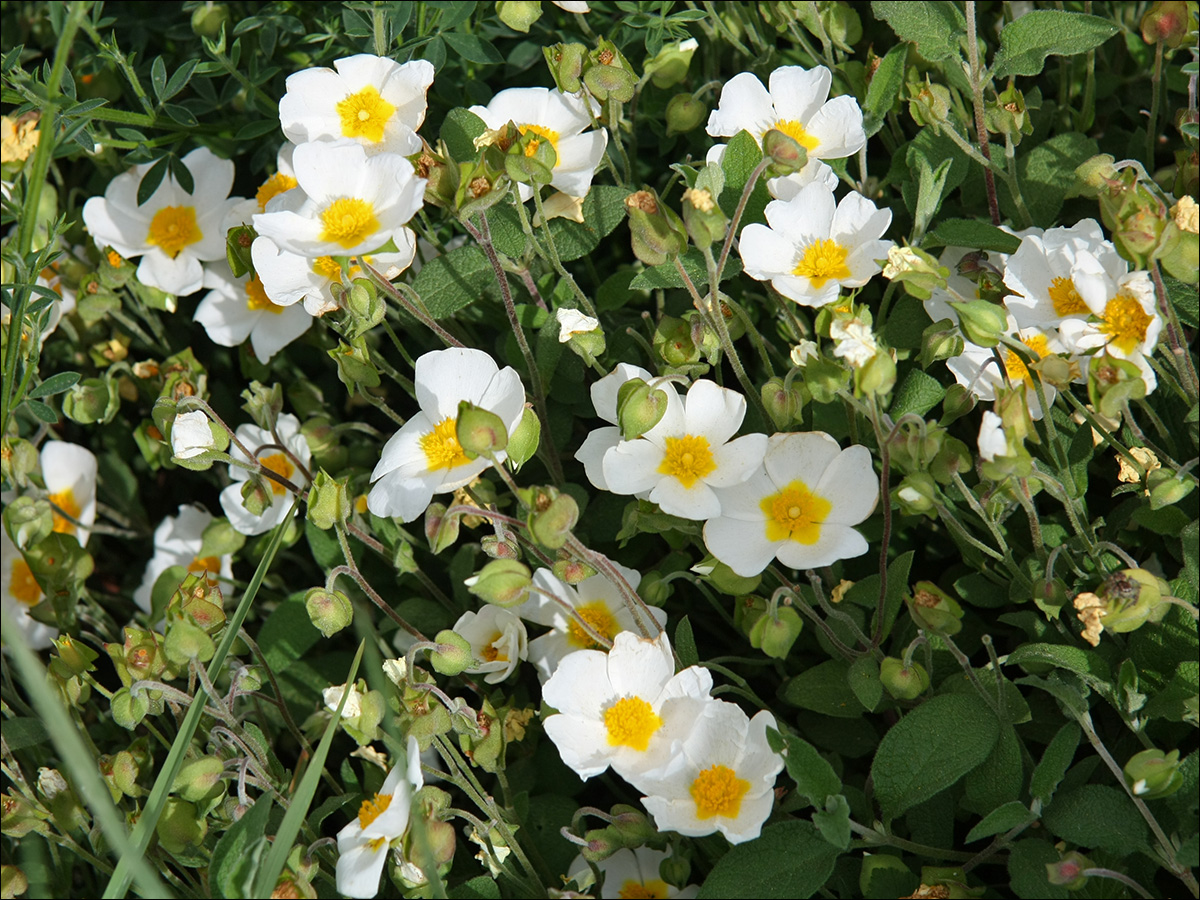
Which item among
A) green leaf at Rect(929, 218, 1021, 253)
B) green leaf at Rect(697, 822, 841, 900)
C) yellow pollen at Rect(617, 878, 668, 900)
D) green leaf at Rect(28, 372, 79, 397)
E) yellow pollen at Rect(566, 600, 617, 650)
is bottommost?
yellow pollen at Rect(617, 878, 668, 900)

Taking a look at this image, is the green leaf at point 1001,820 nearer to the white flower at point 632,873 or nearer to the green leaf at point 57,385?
the white flower at point 632,873

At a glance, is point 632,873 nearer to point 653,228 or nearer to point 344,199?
point 653,228

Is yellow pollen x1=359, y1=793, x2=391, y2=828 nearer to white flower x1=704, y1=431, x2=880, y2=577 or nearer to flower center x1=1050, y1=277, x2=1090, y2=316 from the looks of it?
white flower x1=704, y1=431, x2=880, y2=577

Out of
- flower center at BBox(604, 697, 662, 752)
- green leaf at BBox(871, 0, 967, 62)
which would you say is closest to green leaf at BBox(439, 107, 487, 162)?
green leaf at BBox(871, 0, 967, 62)

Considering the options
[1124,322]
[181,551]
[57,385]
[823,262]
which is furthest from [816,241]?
[181,551]

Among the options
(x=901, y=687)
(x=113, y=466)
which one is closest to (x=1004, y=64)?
(x=901, y=687)

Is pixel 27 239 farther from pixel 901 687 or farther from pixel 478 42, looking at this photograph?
pixel 901 687
